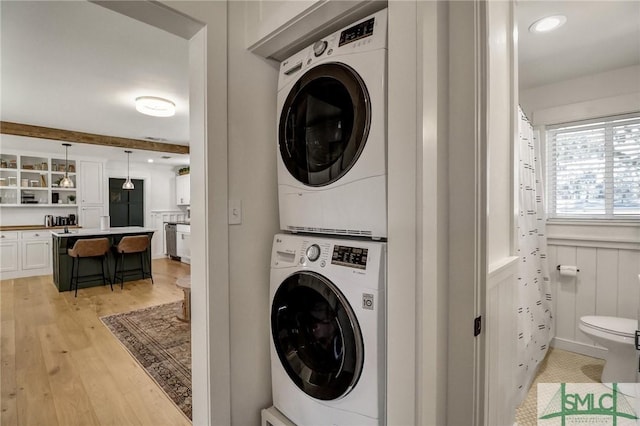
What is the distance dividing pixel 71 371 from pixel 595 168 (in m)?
4.68

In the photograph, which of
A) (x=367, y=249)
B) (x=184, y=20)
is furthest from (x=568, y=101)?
(x=184, y=20)

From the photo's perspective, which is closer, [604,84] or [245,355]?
[245,355]

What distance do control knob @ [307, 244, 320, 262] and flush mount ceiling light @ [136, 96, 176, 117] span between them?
10.1 ft

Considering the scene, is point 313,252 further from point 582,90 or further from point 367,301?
point 582,90

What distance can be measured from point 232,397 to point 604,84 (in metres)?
3.66

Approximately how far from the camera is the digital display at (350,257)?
3.55 ft

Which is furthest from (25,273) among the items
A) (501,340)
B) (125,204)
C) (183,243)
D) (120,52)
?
(501,340)

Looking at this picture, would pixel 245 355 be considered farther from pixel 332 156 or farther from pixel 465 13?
pixel 465 13

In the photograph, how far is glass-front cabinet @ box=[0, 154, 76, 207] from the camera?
18.6 feet

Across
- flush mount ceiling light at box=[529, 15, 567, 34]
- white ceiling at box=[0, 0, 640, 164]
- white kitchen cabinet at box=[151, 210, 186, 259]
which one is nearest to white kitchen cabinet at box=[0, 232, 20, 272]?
white kitchen cabinet at box=[151, 210, 186, 259]

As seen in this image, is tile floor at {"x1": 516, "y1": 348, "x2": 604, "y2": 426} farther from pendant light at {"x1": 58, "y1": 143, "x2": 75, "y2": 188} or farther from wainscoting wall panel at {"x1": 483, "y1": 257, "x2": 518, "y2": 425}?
pendant light at {"x1": 58, "y1": 143, "x2": 75, "y2": 188}

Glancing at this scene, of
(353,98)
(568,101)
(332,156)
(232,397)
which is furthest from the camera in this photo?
(568,101)

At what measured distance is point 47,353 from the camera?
8.70 ft

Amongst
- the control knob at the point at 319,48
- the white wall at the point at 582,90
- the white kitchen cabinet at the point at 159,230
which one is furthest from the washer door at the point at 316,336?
the white kitchen cabinet at the point at 159,230
